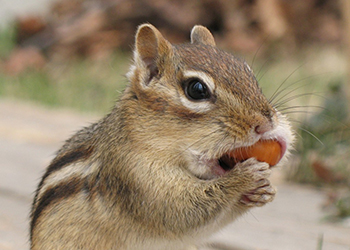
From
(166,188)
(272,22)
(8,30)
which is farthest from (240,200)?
(8,30)

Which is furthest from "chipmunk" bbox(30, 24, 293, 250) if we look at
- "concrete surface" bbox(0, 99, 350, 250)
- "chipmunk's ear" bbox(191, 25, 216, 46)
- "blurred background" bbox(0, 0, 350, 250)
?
"blurred background" bbox(0, 0, 350, 250)

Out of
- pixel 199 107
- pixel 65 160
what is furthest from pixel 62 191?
pixel 199 107

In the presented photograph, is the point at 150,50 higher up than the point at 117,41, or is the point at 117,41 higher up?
the point at 117,41

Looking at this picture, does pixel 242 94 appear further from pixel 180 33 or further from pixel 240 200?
pixel 180 33

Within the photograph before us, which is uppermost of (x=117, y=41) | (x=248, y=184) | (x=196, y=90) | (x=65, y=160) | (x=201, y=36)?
(x=117, y=41)

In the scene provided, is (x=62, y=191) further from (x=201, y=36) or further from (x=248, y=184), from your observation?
(x=201, y=36)

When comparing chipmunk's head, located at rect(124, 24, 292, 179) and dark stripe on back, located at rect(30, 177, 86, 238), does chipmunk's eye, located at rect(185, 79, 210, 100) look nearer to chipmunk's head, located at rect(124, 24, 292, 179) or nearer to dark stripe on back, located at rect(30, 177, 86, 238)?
chipmunk's head, located at rect(124, 24, 292, 179)

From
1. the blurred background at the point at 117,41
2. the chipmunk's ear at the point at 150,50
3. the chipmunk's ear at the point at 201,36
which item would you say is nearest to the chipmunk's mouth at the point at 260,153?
the chipmunk's ear at the point at 150,50
